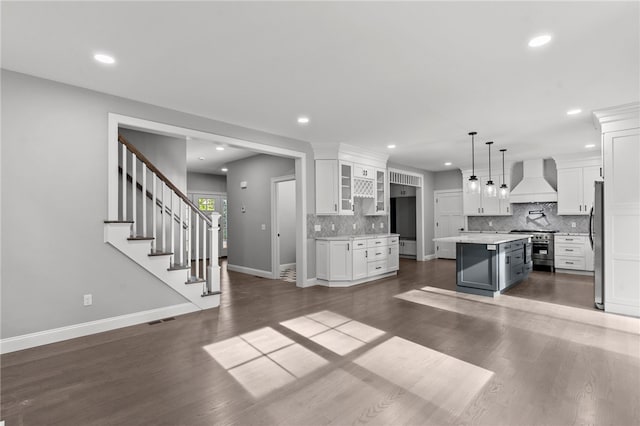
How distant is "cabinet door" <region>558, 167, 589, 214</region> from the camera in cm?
716

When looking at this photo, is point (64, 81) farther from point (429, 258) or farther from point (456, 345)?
point (429, 258)

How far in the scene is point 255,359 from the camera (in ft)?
9.42

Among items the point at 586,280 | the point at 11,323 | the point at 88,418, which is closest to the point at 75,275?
the point at 11,323

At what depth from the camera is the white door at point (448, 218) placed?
9.46m

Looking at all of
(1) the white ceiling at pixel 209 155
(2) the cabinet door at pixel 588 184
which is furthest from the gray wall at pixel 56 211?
(2) the cabinet door at pixel 588 184

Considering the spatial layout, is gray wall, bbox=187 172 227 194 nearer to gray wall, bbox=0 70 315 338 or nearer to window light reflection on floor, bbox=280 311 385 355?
gray wall, bbox=0 70 315 338

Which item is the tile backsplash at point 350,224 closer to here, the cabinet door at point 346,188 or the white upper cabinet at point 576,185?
the cabinet door at point 346,188

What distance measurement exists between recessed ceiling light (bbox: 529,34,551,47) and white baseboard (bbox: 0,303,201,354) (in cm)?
472

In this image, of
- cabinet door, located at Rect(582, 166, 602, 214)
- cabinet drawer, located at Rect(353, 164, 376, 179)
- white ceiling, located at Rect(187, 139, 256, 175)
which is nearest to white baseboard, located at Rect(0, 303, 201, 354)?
white ceiling, located at Rect(187, 139, 256, 175)

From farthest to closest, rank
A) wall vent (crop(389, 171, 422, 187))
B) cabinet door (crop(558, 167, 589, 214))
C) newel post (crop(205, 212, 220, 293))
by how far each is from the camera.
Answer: wall vent (crop(389, 171, 422, 187)) < cabinet door (crop(558, 167, 589, 214)) < newel post (crop(205, 212, 220, 293))

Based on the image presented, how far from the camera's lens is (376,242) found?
6555mm

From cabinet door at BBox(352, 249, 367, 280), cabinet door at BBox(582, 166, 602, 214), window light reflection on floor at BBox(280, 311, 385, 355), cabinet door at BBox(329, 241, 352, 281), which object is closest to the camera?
window light reflection on floor at BBox(280, 311, 385, 355)

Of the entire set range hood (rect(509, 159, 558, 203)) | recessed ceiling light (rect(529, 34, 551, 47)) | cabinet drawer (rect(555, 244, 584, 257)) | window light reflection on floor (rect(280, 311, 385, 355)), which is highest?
recessed ceiling light (rect(529, 34, 551, 47))

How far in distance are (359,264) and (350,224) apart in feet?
3.62
